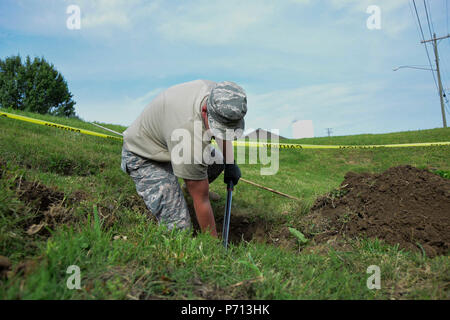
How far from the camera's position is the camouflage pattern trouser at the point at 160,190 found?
11.8ft

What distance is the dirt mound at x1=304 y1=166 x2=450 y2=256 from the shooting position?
2.97m

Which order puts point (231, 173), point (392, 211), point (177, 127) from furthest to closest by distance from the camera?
point (231, 173) → point (392, 211) → point (177, 127)

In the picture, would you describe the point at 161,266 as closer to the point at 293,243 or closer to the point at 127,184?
the point at 293,243

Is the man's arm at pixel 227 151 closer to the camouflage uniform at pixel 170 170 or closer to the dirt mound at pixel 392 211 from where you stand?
the camouflage uniform at pixel 170 170

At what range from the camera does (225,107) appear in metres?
2.86

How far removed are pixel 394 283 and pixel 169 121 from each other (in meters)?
2.41

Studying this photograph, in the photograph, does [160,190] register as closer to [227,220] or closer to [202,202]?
[202,202]

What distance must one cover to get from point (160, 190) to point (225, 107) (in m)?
1.40

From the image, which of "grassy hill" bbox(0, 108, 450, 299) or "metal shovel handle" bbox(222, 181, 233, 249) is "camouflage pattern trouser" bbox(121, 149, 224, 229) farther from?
"metal shovel handle" bbox(222, 181, 233, 249)

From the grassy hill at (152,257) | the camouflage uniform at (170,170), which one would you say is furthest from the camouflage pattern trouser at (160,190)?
the grassy hill at (152,257)

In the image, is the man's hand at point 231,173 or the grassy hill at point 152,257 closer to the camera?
the grassy hill at point 152,257

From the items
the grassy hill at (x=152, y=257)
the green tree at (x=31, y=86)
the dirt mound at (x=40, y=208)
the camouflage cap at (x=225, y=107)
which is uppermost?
the green tree at (x=31, y=86)

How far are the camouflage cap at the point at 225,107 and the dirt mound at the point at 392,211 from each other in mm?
1709

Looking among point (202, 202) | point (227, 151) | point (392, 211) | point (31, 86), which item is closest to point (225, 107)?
point (202, 202)
